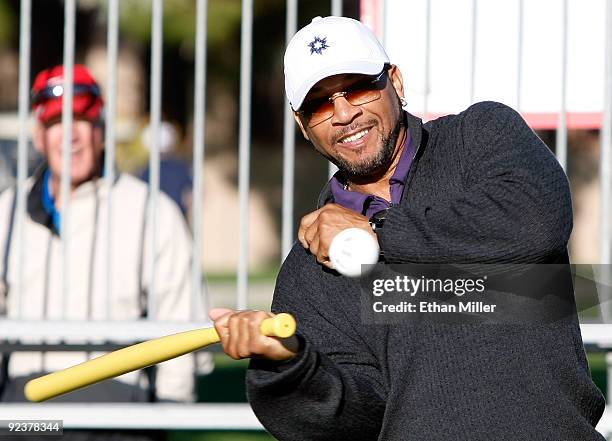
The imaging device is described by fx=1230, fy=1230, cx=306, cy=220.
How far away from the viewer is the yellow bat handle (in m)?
2.37

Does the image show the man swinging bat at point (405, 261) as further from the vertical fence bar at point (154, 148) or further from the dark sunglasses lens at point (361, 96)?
the vertical fence bar at point (154, 148)

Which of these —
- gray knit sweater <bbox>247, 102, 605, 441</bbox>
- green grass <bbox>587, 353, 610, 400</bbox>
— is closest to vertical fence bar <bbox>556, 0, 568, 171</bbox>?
gray knit sweater <bbox>247, 102, 605, 441</bbox>

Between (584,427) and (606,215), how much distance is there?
1.61 meters

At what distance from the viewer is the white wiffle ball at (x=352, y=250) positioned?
2307mm

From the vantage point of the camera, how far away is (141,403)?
13.4ft

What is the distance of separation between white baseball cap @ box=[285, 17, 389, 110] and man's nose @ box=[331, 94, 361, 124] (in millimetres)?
65

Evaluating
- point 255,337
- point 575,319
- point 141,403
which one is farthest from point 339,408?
point 141,403

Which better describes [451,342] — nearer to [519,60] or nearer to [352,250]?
[352,250]

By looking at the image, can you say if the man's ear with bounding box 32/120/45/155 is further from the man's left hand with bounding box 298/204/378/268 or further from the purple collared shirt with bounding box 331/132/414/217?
the man's left hand with bounding box 298/204/378/268

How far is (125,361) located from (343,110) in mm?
681

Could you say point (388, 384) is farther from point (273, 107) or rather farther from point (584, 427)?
point (273, 107)

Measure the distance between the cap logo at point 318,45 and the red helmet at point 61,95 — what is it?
5.74 feet

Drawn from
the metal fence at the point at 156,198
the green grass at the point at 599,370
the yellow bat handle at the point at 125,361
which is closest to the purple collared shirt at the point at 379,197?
the yellow bat handle at the point at 125,361

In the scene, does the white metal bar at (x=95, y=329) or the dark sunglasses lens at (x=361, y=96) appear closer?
the dark sunglasses lens at (x=361, y=96)
